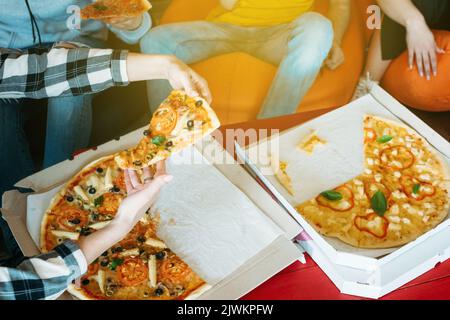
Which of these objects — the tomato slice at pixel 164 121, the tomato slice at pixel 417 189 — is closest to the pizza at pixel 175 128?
the tomato slice at pixel 164 121

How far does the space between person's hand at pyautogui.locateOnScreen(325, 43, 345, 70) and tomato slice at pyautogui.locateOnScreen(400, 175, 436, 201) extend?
0.42m

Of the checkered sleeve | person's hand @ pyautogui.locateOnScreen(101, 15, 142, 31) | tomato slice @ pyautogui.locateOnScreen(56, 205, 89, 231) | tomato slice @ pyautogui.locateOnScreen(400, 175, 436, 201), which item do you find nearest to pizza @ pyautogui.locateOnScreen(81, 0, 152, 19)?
person's hand @ pyautogui.locateOnScreen(101, 15, 142, 31)

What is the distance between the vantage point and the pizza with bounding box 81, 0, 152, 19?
1.35 m

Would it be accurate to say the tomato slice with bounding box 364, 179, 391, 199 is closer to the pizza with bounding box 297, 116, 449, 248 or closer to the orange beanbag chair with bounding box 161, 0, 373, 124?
the pizza with bounding box 297, 116, 449, 248

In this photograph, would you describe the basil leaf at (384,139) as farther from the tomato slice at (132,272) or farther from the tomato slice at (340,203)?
the tomato slice at (132,272)

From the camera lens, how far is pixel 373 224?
4.33 ft

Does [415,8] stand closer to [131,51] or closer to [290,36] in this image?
[290,36]

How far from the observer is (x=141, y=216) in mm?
1240

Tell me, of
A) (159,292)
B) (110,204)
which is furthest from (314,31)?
(159,292)

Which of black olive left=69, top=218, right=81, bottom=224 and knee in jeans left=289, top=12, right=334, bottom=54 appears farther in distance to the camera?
knee in jeans left=289, top=12, right=334, bottom=54

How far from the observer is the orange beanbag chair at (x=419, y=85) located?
1547mm

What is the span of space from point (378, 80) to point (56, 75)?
957 mm

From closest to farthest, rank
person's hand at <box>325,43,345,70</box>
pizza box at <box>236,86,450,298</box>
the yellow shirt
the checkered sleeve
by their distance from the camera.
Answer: the checkered sleeve
pizza box at <box>236,86,450,298</box>
the yellow shirt
person's hand at <box>325,43,345,70</box>

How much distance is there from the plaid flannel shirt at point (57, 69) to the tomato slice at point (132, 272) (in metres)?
0.49
